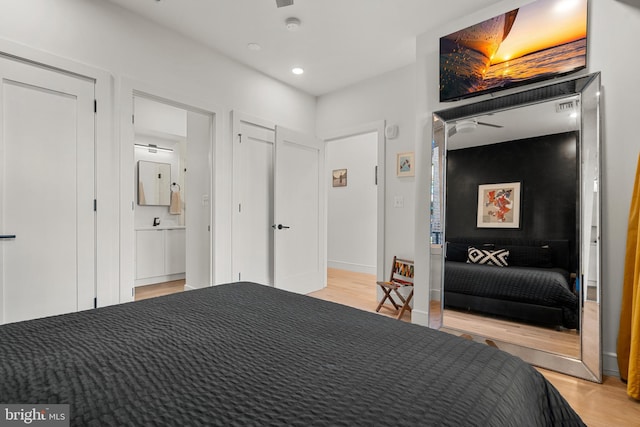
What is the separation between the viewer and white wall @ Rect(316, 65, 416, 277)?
359 centimetres

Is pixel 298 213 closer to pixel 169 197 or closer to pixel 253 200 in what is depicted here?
pixel 253 200

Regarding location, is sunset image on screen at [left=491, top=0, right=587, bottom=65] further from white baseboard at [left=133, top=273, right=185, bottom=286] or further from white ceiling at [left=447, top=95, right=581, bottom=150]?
white baseboard at [left=133, top=273, right=185, bottom=286]

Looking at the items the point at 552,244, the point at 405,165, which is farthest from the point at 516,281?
the point at 405,165

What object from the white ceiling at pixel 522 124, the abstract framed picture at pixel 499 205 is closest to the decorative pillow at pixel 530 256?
the abstract framed picture at pixel 499 205

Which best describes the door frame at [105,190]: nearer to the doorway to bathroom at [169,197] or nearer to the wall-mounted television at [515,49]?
the doorway to bathroom at [169,197]

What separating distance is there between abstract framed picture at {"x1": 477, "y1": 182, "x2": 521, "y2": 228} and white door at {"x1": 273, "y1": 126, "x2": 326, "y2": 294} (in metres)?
2.22

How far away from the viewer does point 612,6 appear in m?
2.03

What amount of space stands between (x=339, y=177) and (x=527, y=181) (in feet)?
13.3

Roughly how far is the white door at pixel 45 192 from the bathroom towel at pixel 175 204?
103 inches

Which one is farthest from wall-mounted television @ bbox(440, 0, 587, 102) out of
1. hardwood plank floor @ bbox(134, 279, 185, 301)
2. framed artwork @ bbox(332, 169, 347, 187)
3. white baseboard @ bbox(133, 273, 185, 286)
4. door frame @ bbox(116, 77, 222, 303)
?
white baseboard @ bbox(133, 273, 185, 286)

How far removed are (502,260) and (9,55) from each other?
3900 millimetres

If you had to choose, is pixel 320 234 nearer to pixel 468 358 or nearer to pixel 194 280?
pixel 194 280

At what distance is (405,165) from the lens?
3.58 m

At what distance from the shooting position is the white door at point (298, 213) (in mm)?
3830
